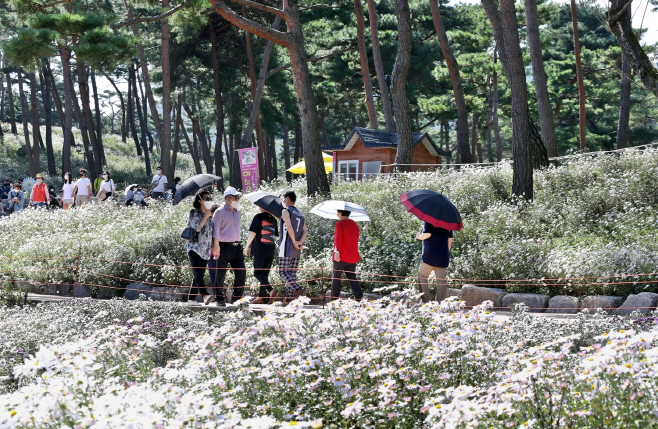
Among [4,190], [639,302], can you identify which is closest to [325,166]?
[4,190]

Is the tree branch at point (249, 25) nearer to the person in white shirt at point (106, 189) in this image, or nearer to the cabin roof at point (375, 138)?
the person in white shirt at point (106, 189)

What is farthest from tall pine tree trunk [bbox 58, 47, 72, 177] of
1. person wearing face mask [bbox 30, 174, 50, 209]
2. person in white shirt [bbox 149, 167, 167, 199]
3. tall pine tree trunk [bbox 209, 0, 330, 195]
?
tall pine tree trunk [bbox 209, 0, 330, 195]

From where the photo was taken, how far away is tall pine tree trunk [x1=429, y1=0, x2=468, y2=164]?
910 inches

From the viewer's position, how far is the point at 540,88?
17141 millimetres

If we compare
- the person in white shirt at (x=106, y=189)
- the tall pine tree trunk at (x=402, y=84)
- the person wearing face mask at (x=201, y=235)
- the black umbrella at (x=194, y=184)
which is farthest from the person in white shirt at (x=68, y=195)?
the person wearing face mask at (x=201, y=235)

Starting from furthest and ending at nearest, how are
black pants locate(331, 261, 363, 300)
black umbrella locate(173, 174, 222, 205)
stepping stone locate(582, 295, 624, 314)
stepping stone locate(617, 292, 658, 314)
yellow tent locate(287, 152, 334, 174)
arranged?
1. yellow tent locate(287, 152, 334, 174)
2. black umbrella locate(173, 174, 222, 205)
3. black pants locate(331, 261, 363, 300)
4. stepping stone locate(582, 295, 624, 314)
5. stepping stone locate(617, 292, 658, 314)

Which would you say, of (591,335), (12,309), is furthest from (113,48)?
(591,335)

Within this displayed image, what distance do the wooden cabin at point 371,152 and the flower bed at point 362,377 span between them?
750 inches

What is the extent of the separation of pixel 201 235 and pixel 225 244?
0.38 m

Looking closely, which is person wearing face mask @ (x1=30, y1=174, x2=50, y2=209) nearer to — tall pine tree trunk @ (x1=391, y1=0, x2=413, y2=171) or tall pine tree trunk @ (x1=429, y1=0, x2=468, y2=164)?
tall pine tree trunk @ (x1=391, y1=0, x2=413, y2=171)

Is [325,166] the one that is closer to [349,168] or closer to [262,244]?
[349,168]

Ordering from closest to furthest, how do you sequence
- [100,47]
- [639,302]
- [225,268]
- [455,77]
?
[639,302], [225,268], [100,47], [455,77]

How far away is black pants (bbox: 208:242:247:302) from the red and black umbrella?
2731 mm

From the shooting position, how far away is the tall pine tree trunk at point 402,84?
→ 54.3ft
